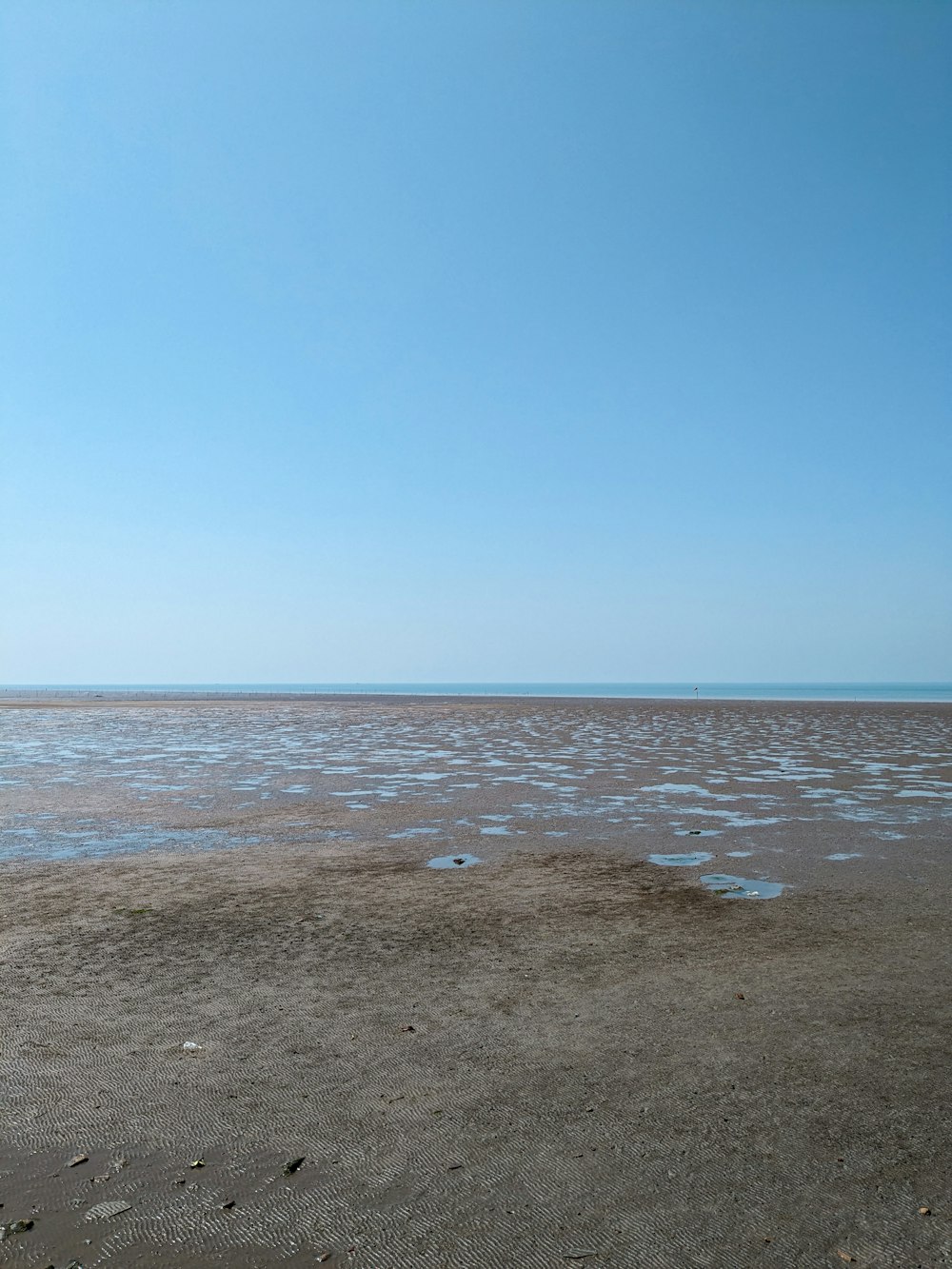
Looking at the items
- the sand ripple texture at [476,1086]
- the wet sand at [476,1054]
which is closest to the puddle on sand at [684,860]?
the wet sand at [476,1054]

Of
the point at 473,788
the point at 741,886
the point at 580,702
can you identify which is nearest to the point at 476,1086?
the point at 741,886

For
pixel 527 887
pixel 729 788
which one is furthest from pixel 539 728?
pixel 527 887

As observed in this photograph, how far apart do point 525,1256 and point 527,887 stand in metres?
7.53

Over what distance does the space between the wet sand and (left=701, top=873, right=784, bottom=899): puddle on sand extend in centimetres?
21

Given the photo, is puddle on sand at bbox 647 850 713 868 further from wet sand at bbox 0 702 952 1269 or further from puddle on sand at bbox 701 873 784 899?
puddle on sand at bbox 701 873 784 899

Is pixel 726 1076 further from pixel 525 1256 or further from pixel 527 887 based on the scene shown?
pixel 527 887

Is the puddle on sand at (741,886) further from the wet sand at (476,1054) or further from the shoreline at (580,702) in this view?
the shoreline at (580,702)

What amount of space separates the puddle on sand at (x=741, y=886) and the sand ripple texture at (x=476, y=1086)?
86 cm

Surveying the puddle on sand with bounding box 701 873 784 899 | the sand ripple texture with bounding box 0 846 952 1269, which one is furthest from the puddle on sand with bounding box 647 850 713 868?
the sand ripple texture with bounding box 0 846 952 1269

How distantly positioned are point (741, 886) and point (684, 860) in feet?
5.77

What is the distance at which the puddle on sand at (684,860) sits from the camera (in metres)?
13.0

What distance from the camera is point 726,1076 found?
5.83 metres

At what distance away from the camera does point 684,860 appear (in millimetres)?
13344

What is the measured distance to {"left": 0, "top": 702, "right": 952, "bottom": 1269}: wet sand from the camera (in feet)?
14.0
